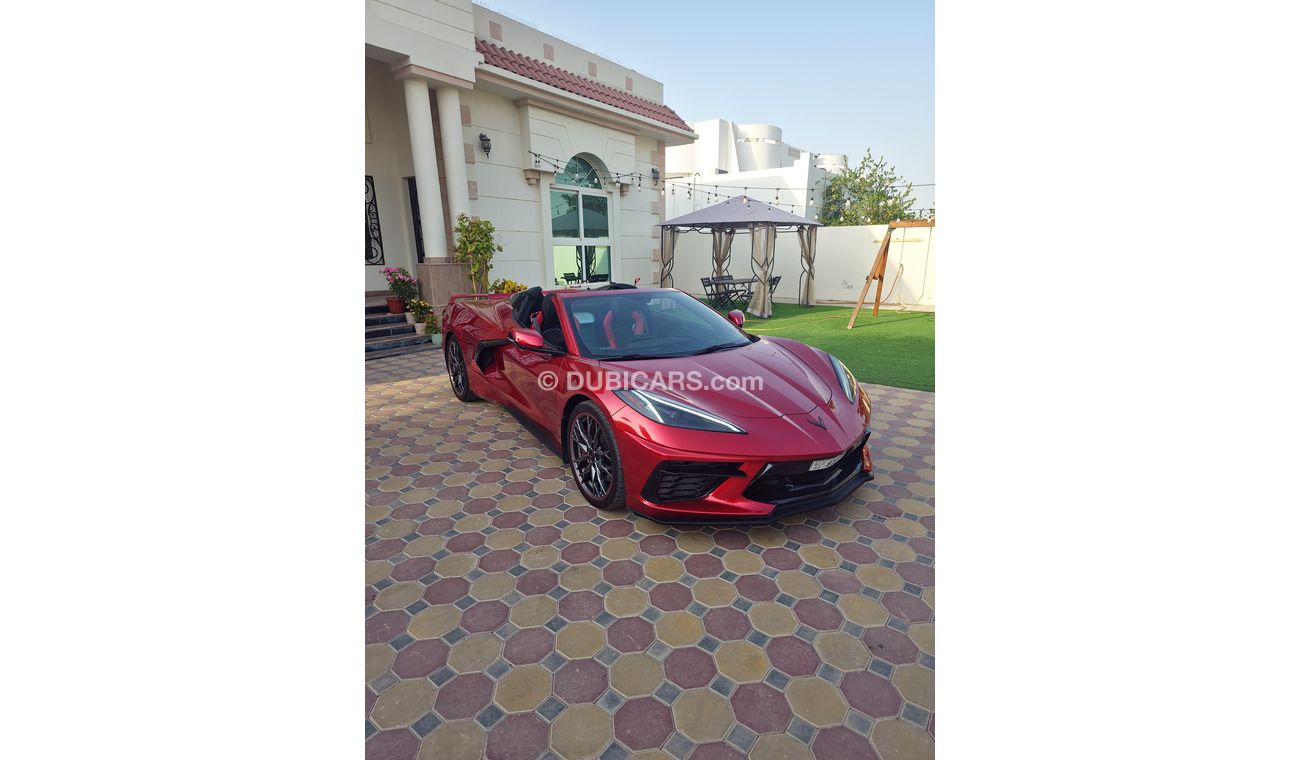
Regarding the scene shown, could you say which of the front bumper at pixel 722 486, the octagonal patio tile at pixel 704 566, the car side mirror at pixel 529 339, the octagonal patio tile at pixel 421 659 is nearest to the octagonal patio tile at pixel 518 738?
the octagonal patio tile at pixel 421 659

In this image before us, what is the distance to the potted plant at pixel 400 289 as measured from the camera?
8258 mm

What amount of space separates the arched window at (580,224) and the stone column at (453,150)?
2.41 m

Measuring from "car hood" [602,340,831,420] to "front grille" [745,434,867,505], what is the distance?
267 millimetres

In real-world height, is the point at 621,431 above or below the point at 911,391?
above

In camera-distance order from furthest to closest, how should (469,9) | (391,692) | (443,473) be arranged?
1. (469,9)
2. (443,473)
3. (391,692)

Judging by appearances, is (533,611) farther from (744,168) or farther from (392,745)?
(744,168)

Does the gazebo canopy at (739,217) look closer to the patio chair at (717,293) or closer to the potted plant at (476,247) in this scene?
the patio chair at (717,293)

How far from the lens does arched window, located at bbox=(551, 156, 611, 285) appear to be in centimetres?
1065

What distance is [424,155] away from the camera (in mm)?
7680

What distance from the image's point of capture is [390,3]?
7078 millimetres

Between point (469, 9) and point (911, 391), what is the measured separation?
8.50m

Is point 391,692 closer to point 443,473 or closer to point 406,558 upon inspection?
point 406,558
